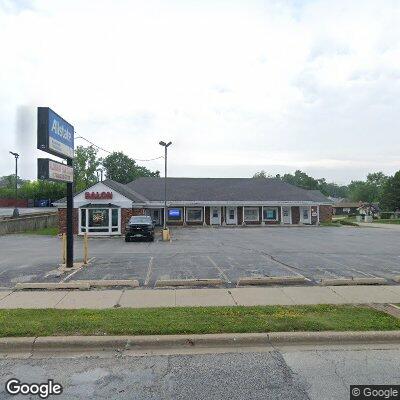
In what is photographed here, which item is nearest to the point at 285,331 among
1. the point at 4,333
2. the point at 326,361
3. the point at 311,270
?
the point at 326,361

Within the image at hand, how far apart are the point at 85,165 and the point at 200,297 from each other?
233ft

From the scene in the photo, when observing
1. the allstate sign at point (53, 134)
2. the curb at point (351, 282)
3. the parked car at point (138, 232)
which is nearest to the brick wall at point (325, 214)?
the parked car at point (138, 232)

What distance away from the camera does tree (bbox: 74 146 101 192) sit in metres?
72.8

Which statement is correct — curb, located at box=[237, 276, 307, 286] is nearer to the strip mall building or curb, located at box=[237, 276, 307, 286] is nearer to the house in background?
the strip mall building

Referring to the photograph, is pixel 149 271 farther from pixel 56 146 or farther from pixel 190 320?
pixel 190 320

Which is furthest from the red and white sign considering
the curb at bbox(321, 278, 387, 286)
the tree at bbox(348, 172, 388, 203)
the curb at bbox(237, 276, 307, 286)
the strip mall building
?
the tree at bbox(348, 172, 388, 203)

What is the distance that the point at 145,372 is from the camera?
495cm

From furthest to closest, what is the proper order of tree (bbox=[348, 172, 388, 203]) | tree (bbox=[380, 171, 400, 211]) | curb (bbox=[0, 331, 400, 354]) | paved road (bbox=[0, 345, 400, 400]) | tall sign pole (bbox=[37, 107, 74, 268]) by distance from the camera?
tree (bbox=[348, 172, 388, 203]) < tree (bbox=[380, 171, 400, 211]) < tall sign pole (bbox=[37, 107, 74, 268]) < curb (bbox=[0, 331, 400, 354]) < paved road (bbox=[0, 345, 400, 400])

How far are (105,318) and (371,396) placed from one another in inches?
177

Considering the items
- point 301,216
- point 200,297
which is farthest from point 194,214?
point 200,297

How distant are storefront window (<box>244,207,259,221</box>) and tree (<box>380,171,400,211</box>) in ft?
105

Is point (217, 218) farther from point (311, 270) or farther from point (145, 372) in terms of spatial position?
point (145, 372)

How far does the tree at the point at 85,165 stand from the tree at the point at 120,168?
395 centimetres

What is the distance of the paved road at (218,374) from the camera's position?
14.5 feet
